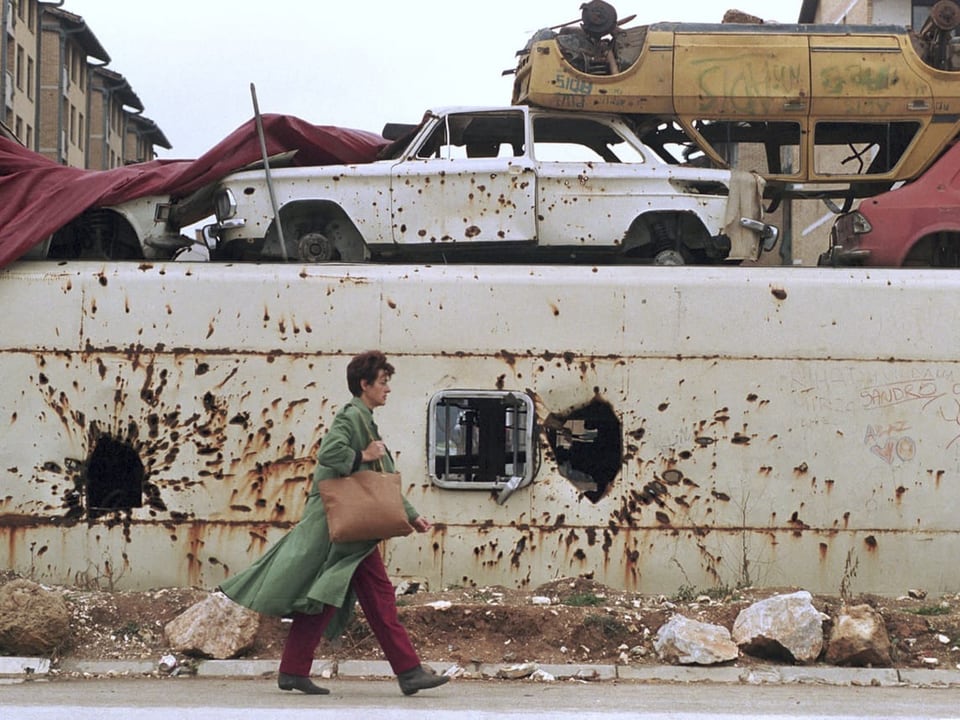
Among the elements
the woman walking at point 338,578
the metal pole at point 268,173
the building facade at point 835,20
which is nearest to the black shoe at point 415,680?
the woman walking at point 338,578

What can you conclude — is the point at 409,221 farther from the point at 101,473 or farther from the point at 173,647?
the point at 173,647

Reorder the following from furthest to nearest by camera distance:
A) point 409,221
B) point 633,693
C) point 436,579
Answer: point 409,221
point 436,579
point 633,693

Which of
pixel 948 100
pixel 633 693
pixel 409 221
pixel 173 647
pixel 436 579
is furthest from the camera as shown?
pixel 948 100

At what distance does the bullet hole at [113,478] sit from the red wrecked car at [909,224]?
17.9 feet

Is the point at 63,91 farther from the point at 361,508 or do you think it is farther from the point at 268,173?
the point at 361,508

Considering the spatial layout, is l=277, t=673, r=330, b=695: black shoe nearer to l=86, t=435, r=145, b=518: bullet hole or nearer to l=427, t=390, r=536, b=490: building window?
l=427, t=390, r=536, b=490: building window

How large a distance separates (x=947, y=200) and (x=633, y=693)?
A: 5462mm

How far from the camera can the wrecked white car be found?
11.1 meters

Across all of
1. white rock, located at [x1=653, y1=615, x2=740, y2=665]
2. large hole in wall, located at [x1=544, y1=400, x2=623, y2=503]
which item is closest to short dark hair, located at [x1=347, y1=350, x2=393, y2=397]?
white rock, located at [x1=653, y1=615, x2=740, y2=665]

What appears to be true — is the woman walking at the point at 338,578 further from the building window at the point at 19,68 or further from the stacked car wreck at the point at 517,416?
the building window at the point at 19,68

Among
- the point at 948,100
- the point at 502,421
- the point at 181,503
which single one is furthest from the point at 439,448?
the point at 948,100

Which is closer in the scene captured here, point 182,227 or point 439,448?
point 439,448

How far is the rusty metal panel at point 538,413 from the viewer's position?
32.5 ft

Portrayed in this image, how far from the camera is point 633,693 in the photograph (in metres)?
7.59
